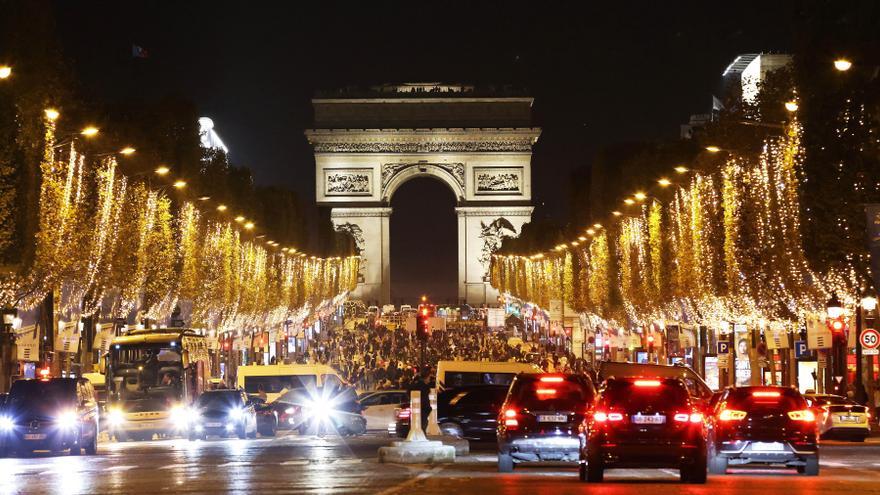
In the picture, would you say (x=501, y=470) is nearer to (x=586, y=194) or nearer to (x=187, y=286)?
(x=187, y=286)

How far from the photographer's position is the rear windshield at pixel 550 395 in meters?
27.3

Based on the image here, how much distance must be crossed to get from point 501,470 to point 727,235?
2508 cm

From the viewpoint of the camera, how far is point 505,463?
27.5 meters

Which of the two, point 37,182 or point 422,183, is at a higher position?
point 422,183

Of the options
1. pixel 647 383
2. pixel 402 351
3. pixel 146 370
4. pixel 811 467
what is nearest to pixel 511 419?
pixel 647 383

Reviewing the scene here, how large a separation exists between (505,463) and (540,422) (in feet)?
2.79

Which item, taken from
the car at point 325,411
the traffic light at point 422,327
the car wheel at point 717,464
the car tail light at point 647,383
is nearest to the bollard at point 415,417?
the car wheel at point 717,464

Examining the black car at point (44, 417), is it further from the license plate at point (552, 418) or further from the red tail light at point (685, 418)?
the red tail light at point (685, 418)

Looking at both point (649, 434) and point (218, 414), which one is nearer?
point (649, 434)

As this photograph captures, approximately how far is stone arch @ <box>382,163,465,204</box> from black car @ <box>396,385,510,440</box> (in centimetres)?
11773

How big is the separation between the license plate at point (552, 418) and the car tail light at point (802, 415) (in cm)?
331

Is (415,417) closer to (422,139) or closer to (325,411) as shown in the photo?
(325,411)

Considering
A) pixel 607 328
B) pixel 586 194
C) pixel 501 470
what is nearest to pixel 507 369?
pixel 501 470

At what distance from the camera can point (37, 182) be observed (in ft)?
139
